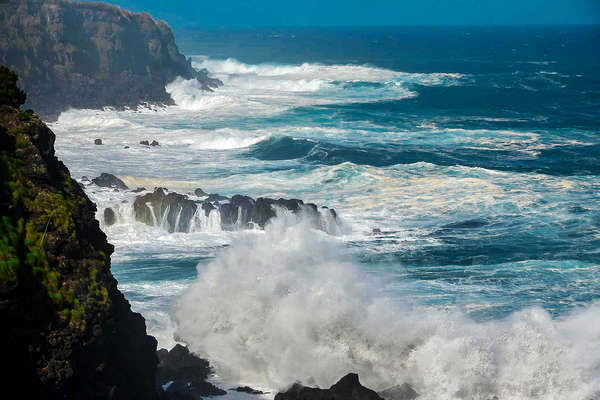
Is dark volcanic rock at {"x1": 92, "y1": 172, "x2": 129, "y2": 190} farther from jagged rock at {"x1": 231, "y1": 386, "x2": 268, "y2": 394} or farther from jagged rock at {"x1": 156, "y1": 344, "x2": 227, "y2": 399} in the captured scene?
jagged rock at {"x1": 231, "y1": 386, "x2": 268, "y2": 394}

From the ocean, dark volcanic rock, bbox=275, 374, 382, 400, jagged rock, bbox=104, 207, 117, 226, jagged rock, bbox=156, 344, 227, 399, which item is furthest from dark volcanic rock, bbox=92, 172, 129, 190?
dark volcanic rock, bbox=275, 374, 382, 400

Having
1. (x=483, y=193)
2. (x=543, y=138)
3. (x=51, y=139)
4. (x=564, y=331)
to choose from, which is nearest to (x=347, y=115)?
(x=543, y=138)

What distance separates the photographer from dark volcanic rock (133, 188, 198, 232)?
103ft

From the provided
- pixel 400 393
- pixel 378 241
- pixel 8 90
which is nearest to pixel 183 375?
pixel 400 393

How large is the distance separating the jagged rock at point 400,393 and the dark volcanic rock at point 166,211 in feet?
54.3

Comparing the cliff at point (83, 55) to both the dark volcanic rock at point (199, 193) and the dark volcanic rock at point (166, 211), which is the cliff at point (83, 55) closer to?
the dark volcanic rock at point (199, 193)

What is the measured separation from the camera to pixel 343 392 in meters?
14.6

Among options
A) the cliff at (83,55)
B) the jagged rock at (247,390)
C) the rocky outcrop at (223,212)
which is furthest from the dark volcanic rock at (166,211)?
the cliff at (83,55)

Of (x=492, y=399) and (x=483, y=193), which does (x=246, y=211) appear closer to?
(x=483, y=193)

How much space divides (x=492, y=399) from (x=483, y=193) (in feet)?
72.4

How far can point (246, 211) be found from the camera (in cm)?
3194

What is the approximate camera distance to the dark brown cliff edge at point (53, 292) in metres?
11.7

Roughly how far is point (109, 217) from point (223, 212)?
14.8ft

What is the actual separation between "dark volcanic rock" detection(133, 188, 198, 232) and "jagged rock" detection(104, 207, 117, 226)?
0.93 metres
